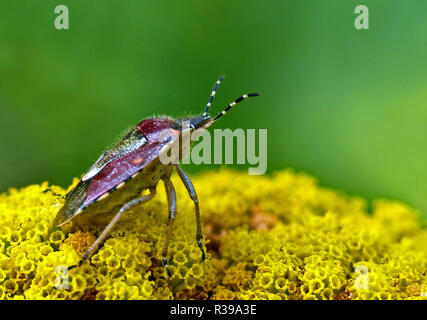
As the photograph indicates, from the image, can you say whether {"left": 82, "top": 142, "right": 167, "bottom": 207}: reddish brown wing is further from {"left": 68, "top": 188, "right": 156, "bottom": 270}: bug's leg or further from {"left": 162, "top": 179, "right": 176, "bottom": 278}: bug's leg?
{"left": 162, "top": 179, "right": 176, "bottom": 278}: bug's leg

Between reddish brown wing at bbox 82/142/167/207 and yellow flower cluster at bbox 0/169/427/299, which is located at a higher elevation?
reddish brown wing at bbox 82/142/167/207

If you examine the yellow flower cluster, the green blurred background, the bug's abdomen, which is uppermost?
the green blurred background

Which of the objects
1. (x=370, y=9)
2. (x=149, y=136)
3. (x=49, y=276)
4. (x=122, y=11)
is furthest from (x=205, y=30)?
(x=49, y=276)

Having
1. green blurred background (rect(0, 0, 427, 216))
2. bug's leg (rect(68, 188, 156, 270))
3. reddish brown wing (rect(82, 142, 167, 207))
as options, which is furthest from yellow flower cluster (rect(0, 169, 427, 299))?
green blurred background (rect(0, 0, 427, 216))

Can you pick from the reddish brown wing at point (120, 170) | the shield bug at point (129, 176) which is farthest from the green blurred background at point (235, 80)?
the reddish brown wing at point (120, 170)

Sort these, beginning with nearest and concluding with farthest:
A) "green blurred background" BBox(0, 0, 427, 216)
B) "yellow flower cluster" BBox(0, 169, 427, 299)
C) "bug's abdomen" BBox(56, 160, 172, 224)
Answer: "yellow flower cluster" BBox(0, 169, 427, 299)
"bug's abdomen" BBox(56, 160, 172, 224)
"green blurred background" BBox(0, 0, 427, 216)

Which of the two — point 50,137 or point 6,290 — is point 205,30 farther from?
point 6,290
